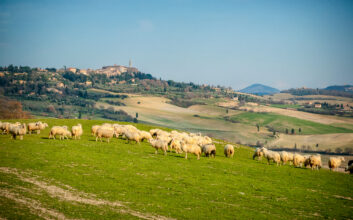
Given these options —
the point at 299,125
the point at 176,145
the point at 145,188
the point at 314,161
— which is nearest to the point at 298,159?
the point at 314,161

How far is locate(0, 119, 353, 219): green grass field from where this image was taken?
15.3 m

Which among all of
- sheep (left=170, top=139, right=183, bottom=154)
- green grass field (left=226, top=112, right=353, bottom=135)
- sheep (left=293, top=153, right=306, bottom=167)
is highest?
sheep (left=170, top=139, right=183, bottom=154)

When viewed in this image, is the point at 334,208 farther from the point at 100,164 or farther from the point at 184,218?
the point at 100,164

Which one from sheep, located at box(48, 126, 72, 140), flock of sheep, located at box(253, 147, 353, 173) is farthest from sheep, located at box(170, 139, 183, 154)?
sheep, located at box(48, 126, 72, 140)

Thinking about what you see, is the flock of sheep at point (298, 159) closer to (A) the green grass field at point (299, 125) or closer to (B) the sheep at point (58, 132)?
(B) the sheep at point (58, 132)

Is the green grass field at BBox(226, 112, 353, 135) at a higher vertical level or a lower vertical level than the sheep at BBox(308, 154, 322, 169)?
lower

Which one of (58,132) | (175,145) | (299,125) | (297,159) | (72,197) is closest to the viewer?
(72,197)

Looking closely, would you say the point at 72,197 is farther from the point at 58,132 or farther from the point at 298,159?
the point at 298,159

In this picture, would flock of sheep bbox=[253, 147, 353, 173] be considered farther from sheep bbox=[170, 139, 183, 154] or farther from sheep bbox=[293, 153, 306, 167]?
sheep bbox=[170, 139, 183, 154]

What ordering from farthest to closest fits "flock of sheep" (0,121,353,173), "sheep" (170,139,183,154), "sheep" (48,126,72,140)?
"sheep" (170,139,183,154) → "sheep" (48,126,72,140) → "flock of sheep" (0,121,353,173)

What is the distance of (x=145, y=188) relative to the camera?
19094mm

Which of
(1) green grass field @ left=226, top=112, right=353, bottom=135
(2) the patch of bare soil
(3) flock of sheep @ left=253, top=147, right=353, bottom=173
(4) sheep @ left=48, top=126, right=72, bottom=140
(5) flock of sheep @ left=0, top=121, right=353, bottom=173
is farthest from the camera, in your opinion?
(1) green grass field @ left=226, top=112, right=353, bottom=135

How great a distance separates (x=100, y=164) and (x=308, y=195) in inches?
579

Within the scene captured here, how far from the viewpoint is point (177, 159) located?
2886cm
